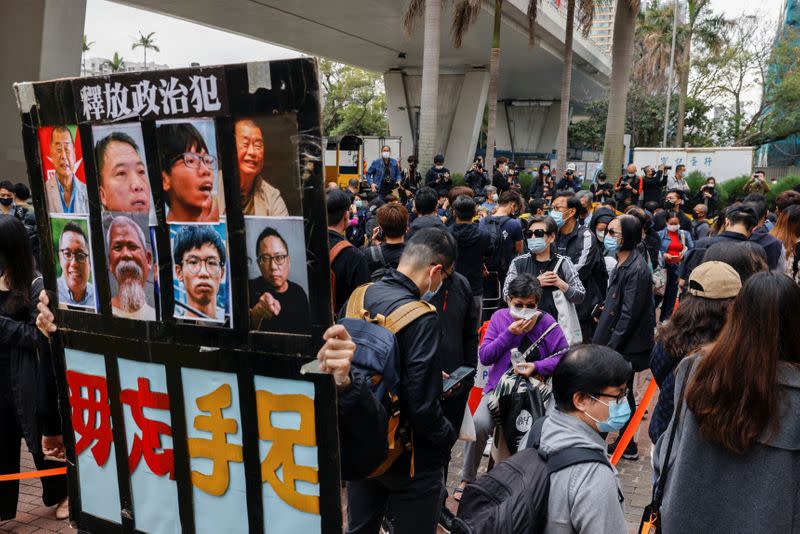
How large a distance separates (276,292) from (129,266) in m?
0.60

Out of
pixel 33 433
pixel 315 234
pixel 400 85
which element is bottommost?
pixel 33 433

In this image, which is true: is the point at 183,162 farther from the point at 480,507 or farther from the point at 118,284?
the point at 480,507

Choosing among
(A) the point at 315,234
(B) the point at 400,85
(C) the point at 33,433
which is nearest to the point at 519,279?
(A) the point at 315,234

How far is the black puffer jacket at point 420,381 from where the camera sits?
2.70m

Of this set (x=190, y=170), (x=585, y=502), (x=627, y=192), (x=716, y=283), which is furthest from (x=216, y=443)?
(x=627, y=192)

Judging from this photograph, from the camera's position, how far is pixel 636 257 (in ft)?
17.5

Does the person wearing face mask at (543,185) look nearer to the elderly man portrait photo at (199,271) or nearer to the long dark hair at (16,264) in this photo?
the long dark hair at (16,264)

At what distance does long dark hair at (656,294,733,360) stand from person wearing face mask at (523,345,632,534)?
0.61m

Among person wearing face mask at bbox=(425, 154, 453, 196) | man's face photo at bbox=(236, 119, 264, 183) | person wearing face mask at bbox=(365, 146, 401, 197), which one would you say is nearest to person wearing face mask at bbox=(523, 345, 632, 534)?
man's face photo at bbox=(236, 119, 264, 183)

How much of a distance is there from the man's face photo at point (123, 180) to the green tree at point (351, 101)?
5354 cm

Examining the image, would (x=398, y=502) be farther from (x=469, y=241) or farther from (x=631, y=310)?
(x=469, y=241)

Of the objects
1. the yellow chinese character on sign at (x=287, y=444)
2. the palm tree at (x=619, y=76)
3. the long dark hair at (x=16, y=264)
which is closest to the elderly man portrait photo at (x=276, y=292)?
the yellow chinese character on sign at (x=287, y=444)

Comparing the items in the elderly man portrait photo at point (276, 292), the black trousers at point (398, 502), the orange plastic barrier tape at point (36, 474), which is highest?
the elderly man portrait photo at point (276, 292)

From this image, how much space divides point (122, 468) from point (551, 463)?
1.49m
